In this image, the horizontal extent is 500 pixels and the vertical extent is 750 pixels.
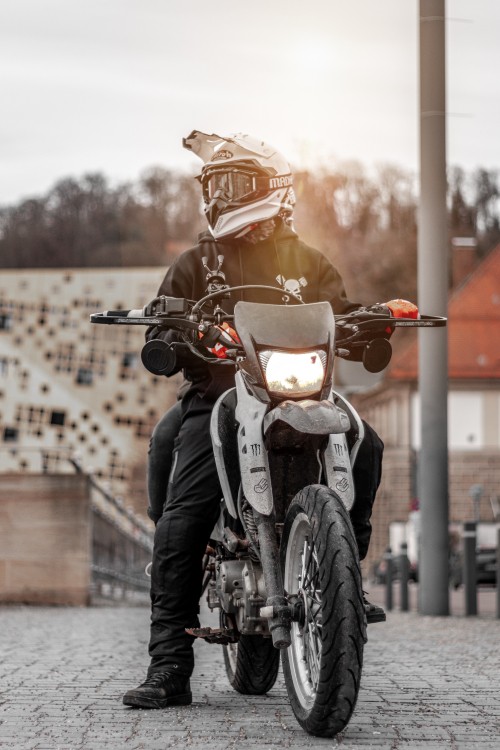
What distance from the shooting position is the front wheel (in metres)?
4.16

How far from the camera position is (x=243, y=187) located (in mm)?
5582

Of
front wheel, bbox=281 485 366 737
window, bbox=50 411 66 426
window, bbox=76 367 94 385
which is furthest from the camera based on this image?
window, bbox=76 367 94 385

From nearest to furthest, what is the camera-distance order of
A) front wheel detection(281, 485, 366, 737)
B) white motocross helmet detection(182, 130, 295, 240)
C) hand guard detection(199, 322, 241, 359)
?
1. front wheel detection(281, 485, 366, 737)
2. hand guard detection(199, 322, 241, 359)
3. white motocross helmet detection(182, 130, 295, 240)

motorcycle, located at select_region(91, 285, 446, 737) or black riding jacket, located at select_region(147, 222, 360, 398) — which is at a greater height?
black riding jacket, located at select_region(147, 222, 360, 398)

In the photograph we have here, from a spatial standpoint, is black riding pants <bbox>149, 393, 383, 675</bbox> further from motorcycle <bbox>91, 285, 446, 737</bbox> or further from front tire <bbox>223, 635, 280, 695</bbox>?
front tire <bbox>223, 635, 280, 695</bbox>

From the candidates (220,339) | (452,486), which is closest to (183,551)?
(220,339)

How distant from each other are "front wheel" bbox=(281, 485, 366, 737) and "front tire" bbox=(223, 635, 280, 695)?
99 centimetres

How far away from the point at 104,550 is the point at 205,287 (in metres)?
13.7

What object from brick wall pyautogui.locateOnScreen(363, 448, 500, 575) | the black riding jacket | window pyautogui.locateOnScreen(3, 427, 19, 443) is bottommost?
the black riding jacket

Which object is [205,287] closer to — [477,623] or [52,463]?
[477,623]

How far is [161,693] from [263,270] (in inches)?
63.1

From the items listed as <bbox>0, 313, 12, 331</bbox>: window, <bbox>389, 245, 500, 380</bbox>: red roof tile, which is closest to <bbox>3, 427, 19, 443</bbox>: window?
<bbox>0, 313, 12, 331</bbox>: window

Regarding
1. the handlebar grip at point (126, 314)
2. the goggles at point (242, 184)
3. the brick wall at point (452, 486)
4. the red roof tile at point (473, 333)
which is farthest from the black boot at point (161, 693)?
the red roof tile at point (473, 333)

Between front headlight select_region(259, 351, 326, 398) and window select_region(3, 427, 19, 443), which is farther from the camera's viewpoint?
window select_region(3, 427, 19, 443)
